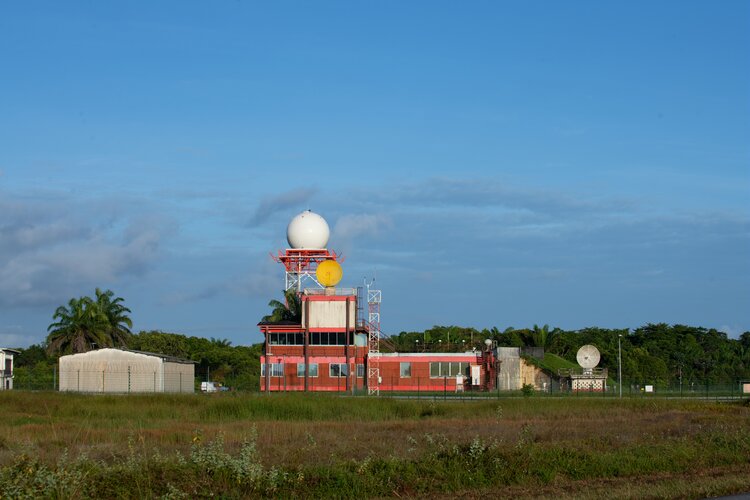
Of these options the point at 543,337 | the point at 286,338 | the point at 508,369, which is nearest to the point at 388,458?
the point at 286,338

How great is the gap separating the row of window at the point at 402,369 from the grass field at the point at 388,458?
1518 inches

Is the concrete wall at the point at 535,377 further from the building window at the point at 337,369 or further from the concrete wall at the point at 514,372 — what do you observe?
the building window at the point at 337,369

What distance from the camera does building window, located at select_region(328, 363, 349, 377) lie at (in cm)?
7700

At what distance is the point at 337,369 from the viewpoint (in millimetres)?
77188

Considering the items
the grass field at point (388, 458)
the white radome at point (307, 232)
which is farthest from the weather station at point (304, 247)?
the grass field at point (388, 458)

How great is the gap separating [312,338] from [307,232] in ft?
56.7

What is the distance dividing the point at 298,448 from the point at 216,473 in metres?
5.67

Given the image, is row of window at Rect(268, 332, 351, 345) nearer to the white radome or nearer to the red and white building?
the red and white building

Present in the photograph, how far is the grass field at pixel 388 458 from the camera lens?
1873 centimetres

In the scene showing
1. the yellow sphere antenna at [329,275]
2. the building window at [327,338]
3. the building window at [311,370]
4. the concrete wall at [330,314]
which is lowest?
the building window at [311,370]

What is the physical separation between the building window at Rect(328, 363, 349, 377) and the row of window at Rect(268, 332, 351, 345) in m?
1.84

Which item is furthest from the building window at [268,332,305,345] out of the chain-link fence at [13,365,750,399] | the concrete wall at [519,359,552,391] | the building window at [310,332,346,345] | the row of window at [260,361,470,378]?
the concrete wall at [519,359,552,391]

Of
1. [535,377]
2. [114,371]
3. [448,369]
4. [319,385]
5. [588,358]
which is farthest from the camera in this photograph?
[535,377]

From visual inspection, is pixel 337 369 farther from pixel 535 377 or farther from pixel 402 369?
pixel 535 377
